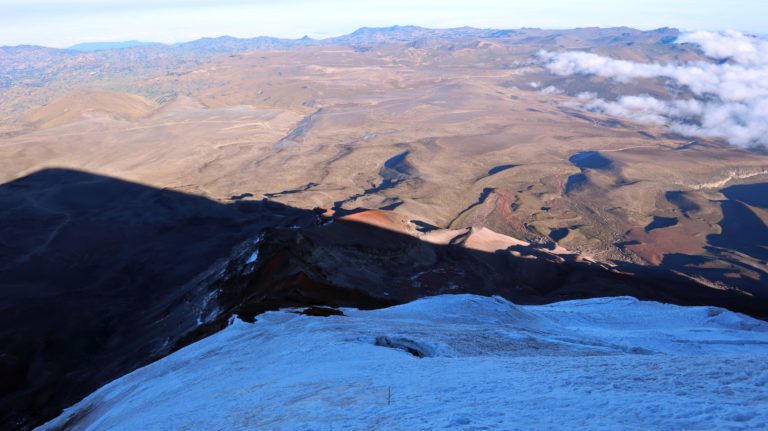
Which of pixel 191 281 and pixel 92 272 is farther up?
pixel 191 281

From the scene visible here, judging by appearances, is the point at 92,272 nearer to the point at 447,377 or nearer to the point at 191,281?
the point at 191,281

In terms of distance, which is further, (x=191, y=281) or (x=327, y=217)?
(x=327, y=217)

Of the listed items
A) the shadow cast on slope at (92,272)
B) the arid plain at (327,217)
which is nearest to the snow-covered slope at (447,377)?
the arid plain at (327,217)

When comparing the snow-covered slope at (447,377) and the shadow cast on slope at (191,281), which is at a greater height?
the snow-covered slope at (447,377)

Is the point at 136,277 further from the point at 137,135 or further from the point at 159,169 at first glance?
the point at 137,135

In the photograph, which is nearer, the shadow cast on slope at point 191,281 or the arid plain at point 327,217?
the shadow cast on slope at point 191,281

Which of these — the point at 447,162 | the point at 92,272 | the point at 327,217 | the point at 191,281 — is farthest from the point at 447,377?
the point at 447,162

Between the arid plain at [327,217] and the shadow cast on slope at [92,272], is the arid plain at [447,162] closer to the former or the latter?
the arid plain at [327,217]

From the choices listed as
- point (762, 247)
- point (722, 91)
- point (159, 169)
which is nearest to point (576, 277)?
point (762, 247)
